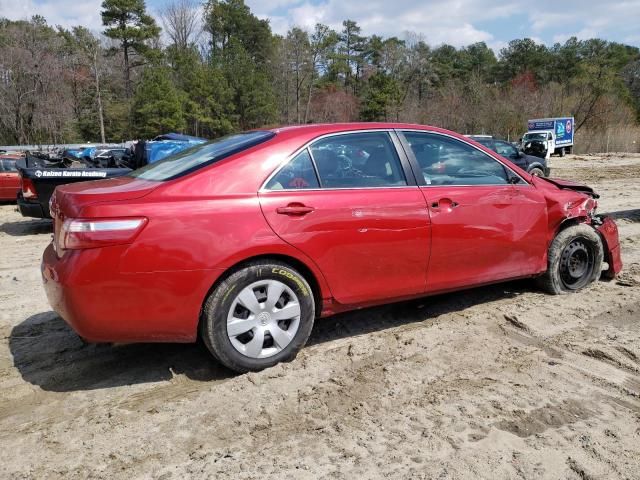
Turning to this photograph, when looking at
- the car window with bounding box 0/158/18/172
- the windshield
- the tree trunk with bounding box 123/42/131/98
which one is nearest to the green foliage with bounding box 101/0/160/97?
the tree trunk with bounding box 123/42/131/98

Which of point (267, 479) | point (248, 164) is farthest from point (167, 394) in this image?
point (248, 164)

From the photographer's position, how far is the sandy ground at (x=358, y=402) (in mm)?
2529

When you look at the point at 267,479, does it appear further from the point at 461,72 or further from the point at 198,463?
the point at 461,72

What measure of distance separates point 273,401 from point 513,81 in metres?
74.4

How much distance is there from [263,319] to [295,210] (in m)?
0.72

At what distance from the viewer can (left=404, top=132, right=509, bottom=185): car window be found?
4.00 metres

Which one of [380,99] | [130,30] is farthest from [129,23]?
[380,99]

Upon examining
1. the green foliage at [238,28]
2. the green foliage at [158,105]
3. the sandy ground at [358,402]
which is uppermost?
the green foliage at [238,28]

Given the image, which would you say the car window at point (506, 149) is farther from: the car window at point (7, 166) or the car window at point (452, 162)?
the car window at point (7, 166)

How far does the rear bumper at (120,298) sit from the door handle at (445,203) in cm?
167

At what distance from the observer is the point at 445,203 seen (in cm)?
392

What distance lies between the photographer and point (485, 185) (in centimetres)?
420

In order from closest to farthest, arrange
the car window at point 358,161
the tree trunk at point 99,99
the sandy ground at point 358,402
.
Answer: the sandy ground at point 358,402 < the car window at point 358,161 < the tree trunk at point 99,99

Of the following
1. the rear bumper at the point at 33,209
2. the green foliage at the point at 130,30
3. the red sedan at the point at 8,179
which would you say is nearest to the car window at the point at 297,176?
the rear bumper at the point at 33,209
